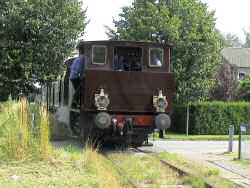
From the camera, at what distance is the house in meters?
Result: 59.0

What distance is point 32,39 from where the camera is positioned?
2108 cm

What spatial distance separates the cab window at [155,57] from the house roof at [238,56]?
44.1 meters

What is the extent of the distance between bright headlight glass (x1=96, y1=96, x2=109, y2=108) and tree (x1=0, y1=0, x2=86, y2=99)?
6.50 m

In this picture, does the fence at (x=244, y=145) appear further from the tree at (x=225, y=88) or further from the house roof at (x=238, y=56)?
the house roof at (x=238, y=56)

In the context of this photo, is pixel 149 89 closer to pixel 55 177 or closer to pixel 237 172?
pixel 237 172

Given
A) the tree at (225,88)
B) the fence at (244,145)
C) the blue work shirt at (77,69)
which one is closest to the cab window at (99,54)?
the blue work shirt at (77,69)

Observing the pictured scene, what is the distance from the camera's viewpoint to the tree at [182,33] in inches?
975

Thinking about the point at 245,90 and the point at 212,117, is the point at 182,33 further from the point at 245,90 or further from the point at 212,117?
the point at 245,90

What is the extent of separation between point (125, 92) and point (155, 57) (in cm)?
155

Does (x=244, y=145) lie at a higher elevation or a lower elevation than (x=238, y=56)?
lower

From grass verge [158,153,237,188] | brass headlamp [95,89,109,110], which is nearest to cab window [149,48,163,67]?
brass headlamp [95,89,109,110]

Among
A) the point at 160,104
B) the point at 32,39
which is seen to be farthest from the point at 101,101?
the point at 32,39

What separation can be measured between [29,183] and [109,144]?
8.14 m

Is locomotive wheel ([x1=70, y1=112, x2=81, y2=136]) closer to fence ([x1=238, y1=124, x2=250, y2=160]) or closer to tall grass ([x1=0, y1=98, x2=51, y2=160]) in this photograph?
fence ([x1=238, y1=124, x2=250, y2=160])
